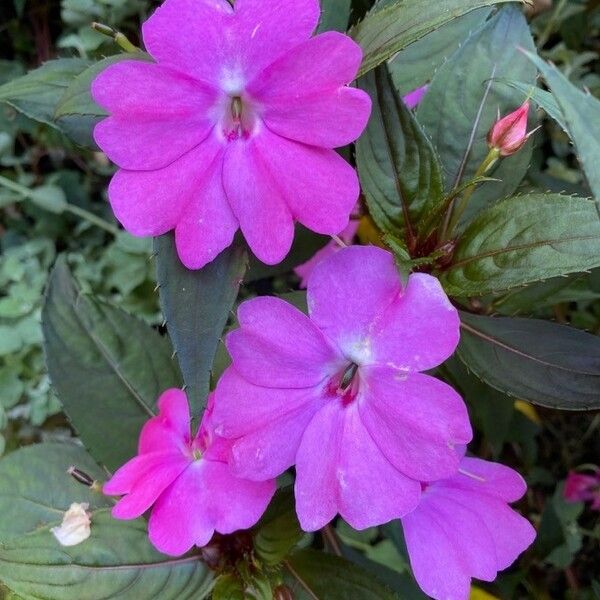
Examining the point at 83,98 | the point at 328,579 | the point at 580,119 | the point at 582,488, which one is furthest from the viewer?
the point at 582,488

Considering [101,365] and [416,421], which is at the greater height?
[416,421]


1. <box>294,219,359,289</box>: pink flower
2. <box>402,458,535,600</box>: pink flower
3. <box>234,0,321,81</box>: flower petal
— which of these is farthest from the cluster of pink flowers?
<box>294,219,359,289</box>: pink flower

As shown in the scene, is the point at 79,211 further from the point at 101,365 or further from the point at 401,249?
the point at 401,249

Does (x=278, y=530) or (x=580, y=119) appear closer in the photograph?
(x=580, y=119)

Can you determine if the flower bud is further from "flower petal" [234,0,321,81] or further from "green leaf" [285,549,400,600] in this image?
"flower petal" [234,0,321,81]

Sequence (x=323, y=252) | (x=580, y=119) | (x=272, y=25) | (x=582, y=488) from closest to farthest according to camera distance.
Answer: (x=580, y=119) → (x=272, y=25) → (x=323, y=252) → (x=582, y=488)

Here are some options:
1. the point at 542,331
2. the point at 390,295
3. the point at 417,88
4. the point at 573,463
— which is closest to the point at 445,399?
the point at 390,295

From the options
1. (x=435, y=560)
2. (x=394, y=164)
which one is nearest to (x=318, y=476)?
(x=435, y=560)

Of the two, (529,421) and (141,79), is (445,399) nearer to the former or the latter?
(141,79)
